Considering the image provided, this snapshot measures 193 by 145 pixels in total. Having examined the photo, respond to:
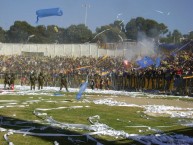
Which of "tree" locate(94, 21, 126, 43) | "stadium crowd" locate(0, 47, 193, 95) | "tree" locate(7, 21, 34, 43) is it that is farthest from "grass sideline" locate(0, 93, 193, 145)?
"tree" locate(7, 21, 34, 43)

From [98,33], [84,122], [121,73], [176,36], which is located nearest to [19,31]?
[98,33]

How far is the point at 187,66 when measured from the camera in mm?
33500

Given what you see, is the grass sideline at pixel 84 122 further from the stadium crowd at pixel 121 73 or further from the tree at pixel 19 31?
the tree at pixel 19 31

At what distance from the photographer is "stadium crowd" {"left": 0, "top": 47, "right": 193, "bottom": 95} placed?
3334 centimetres

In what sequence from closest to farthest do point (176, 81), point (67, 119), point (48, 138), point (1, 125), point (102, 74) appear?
point (48, 138)
point (1, 125)
point (67, 119)
point (176, 81)
point (102, 74)

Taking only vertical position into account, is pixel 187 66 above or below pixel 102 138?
above

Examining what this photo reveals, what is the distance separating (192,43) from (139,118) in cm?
2550

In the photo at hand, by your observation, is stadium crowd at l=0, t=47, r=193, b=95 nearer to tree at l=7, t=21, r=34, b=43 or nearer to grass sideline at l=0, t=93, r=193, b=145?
grass sideline at l=0, t=93, r=193, b=145

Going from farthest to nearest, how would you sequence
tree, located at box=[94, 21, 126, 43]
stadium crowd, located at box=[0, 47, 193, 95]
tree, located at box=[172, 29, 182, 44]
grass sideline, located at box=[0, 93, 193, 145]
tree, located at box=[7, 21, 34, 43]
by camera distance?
tree, located at box=[7, 21, 34, 43] → tree, located at box=[94, 21, 126, 43] → tree, located at box=[172, 29, 182, 44] → stadium crowd, located at box=[0, 47, 193, 95] → grass sideline, located at box=[0, 93, 193, 145]

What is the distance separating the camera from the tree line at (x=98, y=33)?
2462 inches

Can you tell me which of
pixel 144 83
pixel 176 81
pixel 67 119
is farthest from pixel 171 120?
pixel 144 83

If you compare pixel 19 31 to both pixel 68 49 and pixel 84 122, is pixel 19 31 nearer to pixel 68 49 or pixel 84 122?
pixel 68 49

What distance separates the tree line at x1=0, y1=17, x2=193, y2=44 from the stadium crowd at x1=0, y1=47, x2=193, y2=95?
617 centimetres

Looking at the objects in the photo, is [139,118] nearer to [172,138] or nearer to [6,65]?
[172,138]
